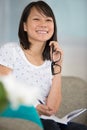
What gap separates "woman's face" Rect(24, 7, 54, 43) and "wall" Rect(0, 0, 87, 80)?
191mm

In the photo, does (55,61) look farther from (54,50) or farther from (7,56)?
(7,56)

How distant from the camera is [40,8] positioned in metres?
1.27

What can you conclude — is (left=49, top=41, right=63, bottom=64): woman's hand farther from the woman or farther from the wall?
the wall

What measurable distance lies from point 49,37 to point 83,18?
1.16 ft

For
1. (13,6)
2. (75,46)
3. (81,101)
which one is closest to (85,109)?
(81,101)

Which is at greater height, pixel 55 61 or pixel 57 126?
pixel 55 61

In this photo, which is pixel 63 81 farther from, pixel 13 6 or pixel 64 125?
pixel 13 6

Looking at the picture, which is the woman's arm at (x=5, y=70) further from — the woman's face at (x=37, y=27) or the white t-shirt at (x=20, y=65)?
the woman's face at (x=37, y=27)

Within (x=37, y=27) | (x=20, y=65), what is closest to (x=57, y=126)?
(x=20, y=65)

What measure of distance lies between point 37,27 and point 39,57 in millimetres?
146

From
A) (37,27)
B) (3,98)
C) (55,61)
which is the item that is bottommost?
(55,61)

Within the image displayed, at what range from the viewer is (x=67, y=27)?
1538mm

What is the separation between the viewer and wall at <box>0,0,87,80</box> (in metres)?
1.46

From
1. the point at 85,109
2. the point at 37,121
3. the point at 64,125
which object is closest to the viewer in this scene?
the point at 37,121
